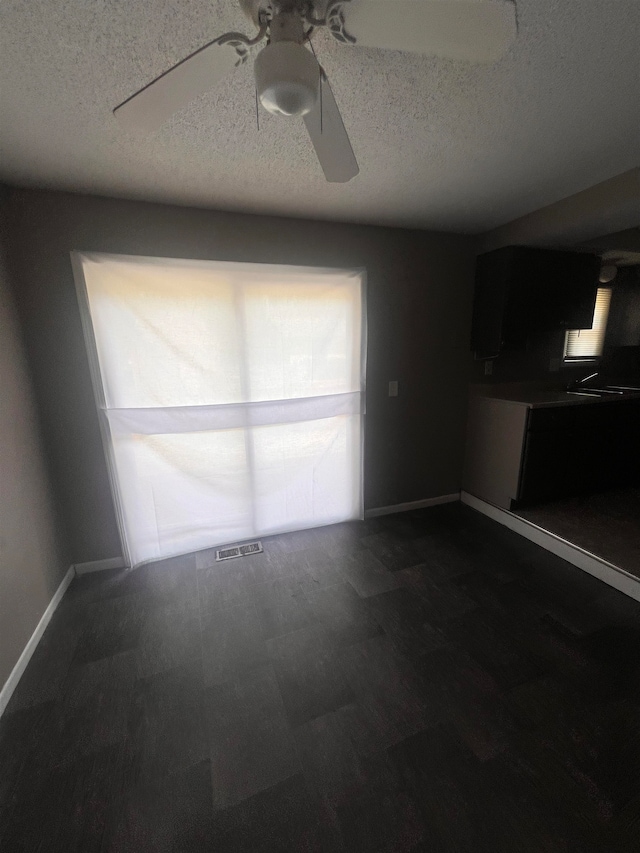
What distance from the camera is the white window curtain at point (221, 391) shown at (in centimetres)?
205

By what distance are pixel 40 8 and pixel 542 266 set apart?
3014 mm

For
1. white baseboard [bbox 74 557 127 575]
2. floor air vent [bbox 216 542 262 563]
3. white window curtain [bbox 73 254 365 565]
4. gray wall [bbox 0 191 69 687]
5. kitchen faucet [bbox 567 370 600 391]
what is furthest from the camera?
kitchen faucet [bbox 567 370 600 391]

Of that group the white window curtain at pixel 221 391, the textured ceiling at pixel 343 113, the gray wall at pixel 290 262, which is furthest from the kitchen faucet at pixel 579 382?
the white window curtain at pixel 221 391

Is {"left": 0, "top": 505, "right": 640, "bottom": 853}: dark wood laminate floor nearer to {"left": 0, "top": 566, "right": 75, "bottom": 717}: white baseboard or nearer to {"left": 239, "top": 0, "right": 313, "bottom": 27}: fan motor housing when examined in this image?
{"left": 0, "top": 566, "right": 75, "bottom": 717}: white baseboard

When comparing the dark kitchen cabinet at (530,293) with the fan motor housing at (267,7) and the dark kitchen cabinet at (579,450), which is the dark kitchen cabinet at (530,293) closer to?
the dark kitchen cabinet at (579,450)

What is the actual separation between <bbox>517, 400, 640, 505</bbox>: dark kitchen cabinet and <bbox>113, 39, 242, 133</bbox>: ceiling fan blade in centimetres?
268

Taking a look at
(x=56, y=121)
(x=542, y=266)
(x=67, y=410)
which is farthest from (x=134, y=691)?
(x=542, y=266)

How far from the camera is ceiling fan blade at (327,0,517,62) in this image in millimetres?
700

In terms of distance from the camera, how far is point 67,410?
6.75ft

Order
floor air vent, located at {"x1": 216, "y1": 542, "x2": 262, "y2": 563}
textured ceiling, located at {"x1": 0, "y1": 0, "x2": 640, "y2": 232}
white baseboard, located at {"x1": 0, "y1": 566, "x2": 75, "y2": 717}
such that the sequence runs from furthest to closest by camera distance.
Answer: floor air vent, located at {"x1": 216, "y1": 542, "x2": 262, "y2": 563} < white baseboard, located at {"x1": 0, "y1": 566, "x2": 75, "y2": 717} < textured ceiling, located at {"x1": 0, "y1": 0, "x2": 640, "y2": 232}

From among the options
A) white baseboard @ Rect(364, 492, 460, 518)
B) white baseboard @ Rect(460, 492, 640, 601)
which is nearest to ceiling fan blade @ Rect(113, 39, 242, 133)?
white baseboard @ Rect(364, 492, 460, 518)

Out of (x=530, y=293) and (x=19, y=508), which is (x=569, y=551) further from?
(x=19, y=508)

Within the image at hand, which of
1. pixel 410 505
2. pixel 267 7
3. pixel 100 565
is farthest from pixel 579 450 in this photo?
pixel 100 565

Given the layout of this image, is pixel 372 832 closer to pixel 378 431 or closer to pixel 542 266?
pixel 378 431
